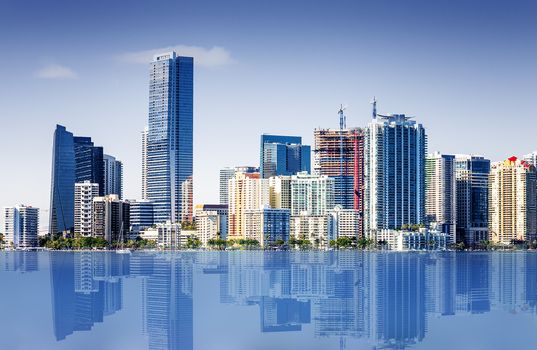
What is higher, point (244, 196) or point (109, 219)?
point (244, 196)

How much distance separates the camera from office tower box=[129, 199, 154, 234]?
163250 millimetres

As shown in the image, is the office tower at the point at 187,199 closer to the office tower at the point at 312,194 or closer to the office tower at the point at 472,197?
the office tower at the point at 312,194

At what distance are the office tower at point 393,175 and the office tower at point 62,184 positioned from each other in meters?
52.6

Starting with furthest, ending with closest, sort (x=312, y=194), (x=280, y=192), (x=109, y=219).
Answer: (x=280, y=192) < (x=312, y=194) < (x=109, y=219)

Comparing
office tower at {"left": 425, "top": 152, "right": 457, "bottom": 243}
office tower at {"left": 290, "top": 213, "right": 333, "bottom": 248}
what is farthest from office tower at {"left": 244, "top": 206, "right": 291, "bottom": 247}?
office tower at {"left": 425, "top": 152, "right": 457, "bottom": 243}

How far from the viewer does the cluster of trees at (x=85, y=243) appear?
469 ft

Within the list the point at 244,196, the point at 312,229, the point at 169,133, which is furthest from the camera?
the point at 169,133

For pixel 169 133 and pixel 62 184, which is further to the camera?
pixel 169 133

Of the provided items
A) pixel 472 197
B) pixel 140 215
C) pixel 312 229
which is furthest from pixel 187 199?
pixel 472 197

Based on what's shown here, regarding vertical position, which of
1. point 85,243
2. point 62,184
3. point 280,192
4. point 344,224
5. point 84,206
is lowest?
point 85,243

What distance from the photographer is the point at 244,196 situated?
17225 cm

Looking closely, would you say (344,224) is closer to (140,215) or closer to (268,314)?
(140,215)

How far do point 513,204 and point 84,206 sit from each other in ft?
257

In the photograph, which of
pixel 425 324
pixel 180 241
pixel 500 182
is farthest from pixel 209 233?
pixel 425 324
